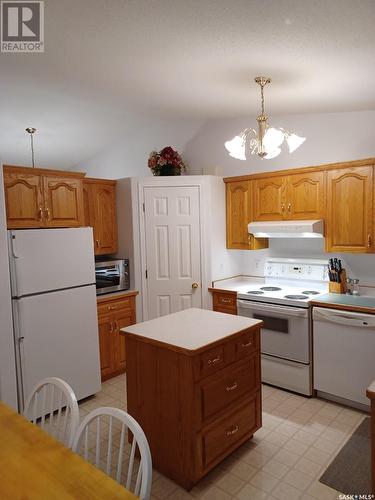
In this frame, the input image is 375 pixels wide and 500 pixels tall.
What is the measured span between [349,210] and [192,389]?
2.10 meters

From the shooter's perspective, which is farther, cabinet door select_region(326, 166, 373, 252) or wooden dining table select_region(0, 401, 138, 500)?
cabinet door select_region(326, 166, 373, 252)

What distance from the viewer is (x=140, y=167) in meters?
4.77

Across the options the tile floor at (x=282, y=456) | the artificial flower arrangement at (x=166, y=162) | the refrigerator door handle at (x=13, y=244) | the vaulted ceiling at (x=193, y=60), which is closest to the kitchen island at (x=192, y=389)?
the tile floor at (x=282, y=456)

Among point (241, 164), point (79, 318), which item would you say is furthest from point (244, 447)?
point (241, 164)

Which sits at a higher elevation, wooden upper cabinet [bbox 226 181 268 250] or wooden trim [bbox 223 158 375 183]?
wooden trim [bbox 223 158 375 183]

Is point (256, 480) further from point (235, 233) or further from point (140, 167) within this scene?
point (140, 167)

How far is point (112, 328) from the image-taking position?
3.61 meters

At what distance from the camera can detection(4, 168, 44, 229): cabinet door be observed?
2785 mm

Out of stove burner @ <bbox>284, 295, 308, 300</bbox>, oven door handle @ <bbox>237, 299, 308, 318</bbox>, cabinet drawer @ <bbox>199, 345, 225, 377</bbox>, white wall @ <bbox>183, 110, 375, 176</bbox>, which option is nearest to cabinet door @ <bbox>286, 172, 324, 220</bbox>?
white wall @ <bbox>183, 110, 375, 176</bbox>

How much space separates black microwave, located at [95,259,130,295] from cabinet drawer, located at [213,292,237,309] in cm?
96

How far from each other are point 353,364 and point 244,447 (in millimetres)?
1117

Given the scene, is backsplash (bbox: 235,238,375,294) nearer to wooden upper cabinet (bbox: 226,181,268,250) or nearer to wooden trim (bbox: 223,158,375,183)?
wooden upper cabinet (bbox: 226,181,268,250)

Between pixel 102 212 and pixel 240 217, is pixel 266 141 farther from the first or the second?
pixel 102 212

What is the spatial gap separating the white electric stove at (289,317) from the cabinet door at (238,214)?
20.7 inches
